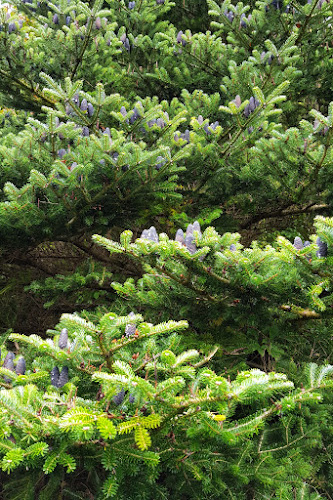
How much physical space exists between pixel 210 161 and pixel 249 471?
248cm

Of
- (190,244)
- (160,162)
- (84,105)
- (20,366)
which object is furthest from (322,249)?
(84,105)

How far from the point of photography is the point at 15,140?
302cm

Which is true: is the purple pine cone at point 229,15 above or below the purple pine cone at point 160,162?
above

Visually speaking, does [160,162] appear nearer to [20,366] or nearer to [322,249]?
[322,249]

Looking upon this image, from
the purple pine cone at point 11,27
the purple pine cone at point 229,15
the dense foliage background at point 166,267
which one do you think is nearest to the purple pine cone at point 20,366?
the dense foliage background at point 166,267

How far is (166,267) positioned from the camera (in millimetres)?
2314

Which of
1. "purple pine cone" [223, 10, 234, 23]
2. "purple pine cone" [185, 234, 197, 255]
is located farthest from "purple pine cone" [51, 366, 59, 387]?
"purple pine cone" [223, 10, 234, 23]

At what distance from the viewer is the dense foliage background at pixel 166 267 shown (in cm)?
156

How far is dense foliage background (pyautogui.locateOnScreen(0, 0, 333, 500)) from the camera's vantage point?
156 centimetres

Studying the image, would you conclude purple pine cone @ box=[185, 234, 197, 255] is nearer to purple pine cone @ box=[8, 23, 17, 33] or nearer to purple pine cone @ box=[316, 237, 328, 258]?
purple pine cone @ box=[316, 237, 328, 258]

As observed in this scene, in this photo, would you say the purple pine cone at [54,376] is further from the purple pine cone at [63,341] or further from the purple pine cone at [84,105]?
the purple pine cone at [84,105]

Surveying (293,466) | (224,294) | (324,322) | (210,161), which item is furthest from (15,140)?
(293,466)

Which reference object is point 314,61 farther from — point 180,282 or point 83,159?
point 180,282

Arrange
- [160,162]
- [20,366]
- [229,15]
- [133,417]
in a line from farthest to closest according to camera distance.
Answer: [229,15], [160,162], [20,366], [133,417]
